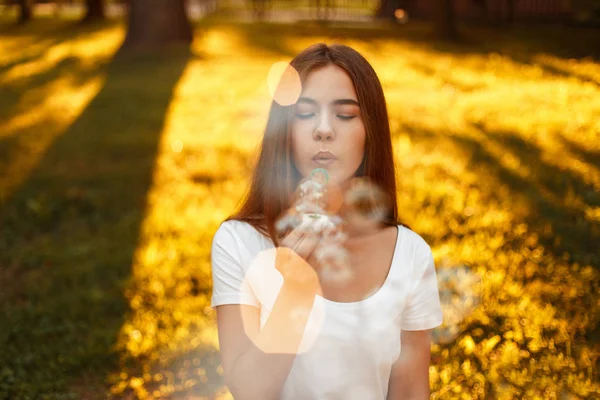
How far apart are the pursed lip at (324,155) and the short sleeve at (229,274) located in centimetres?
35

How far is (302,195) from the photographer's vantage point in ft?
7.17

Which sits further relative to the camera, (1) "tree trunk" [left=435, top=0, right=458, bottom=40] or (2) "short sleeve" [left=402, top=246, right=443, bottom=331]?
(1) "tree trunk" [left=435, top=0, right=458, bottom=40]

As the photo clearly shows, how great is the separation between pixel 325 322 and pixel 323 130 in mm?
573

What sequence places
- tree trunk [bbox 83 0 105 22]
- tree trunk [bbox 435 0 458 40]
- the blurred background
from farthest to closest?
tree trunk [bbox 83 0 105 22] → tree trunk [bbox 435 0 458 40] → the blurred background

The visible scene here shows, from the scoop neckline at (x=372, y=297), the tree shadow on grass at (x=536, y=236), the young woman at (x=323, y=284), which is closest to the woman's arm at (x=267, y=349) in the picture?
the young woman at (x=323, y=284)

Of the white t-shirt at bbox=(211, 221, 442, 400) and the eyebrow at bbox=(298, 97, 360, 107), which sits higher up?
the eyebrow at bbox=(298, 97, 360, 107)

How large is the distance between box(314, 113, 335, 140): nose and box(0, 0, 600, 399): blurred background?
42cm

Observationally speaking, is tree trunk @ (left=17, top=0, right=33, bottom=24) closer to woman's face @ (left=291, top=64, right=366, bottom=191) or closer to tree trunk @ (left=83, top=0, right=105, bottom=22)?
tree trunk @ (left=83, top=0, right=105, bottom=22)

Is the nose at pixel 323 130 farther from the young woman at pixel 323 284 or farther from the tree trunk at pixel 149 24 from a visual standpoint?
the tree trunk at pixel 149 24

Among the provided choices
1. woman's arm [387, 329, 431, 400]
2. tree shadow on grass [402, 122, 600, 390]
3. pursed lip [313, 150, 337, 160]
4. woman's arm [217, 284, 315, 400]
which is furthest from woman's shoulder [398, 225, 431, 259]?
tree shadow on grass [402, 122, 600, 390]

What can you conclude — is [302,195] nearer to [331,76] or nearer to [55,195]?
[331,76]

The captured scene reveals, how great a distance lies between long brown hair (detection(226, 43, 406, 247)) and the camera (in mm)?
2365

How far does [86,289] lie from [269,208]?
324 cm

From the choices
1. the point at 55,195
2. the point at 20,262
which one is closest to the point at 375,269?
the point at 20,262
